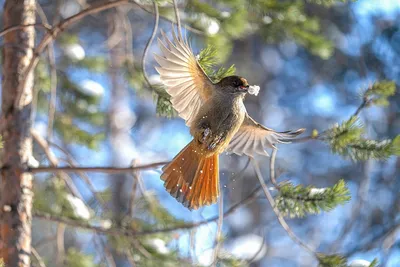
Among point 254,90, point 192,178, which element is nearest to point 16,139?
point 192,178

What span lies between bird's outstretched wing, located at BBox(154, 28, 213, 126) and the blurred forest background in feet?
0.34

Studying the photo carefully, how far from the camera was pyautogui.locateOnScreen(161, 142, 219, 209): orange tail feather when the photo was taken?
1867 mm

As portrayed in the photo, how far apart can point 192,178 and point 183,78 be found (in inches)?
13.4

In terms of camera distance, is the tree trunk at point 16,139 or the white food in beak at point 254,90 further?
the tree trunk at point 16,139

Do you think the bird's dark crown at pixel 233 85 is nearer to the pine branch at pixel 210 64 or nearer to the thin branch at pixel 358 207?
the pine branch at pixel 210 64

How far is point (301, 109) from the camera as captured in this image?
6.82 m

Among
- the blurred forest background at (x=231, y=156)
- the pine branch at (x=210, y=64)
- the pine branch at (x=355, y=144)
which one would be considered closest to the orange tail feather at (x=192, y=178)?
the blurred forest background at (x=231, y=156)

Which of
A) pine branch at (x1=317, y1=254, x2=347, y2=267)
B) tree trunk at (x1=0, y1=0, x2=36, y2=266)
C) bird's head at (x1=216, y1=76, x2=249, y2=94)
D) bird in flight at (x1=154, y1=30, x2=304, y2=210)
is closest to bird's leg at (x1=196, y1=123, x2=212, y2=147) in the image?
bird in flight at (x1=154, y1=30, x2=304, y2=210)

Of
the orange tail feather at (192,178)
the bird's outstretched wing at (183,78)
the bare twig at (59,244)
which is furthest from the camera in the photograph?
the bare twig at (59,244)

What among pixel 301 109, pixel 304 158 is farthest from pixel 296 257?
pixel 301 109

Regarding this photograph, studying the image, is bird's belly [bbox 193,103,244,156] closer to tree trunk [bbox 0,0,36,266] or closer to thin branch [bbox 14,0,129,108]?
thin branch [bbox 14,0,129,108]

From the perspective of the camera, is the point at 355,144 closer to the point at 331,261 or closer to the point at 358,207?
the point at 331,261

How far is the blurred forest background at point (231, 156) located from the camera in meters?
2.25

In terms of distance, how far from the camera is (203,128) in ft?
5.97
